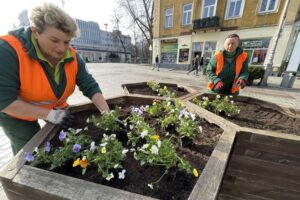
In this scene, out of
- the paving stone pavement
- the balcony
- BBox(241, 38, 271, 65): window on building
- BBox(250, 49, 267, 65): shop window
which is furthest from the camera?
the balcony

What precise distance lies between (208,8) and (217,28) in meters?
2.39

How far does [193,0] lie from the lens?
16141mm

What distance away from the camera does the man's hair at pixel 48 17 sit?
116cm

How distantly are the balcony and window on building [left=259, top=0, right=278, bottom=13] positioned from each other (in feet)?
11.1

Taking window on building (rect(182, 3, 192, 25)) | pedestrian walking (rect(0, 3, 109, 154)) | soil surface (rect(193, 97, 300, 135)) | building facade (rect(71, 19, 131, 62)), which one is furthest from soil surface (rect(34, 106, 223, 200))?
building facade (rect(71, 19, 131, 62))

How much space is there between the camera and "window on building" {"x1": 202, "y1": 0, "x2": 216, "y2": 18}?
50.0ft

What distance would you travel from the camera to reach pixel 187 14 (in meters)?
17.3

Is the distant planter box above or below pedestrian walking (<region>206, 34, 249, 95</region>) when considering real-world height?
below

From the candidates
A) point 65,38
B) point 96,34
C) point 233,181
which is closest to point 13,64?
point 65,38

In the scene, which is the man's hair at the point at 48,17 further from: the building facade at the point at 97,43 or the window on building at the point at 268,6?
the building facade at the point at 97,43

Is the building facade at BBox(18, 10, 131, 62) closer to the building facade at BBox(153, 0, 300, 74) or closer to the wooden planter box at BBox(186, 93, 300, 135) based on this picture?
the building facade at BBox(153, 0, 300, 74)

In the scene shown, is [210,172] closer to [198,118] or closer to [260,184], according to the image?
[198,118]

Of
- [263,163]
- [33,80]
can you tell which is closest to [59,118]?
[33,80]

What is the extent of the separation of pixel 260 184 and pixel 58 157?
76.5 inches
